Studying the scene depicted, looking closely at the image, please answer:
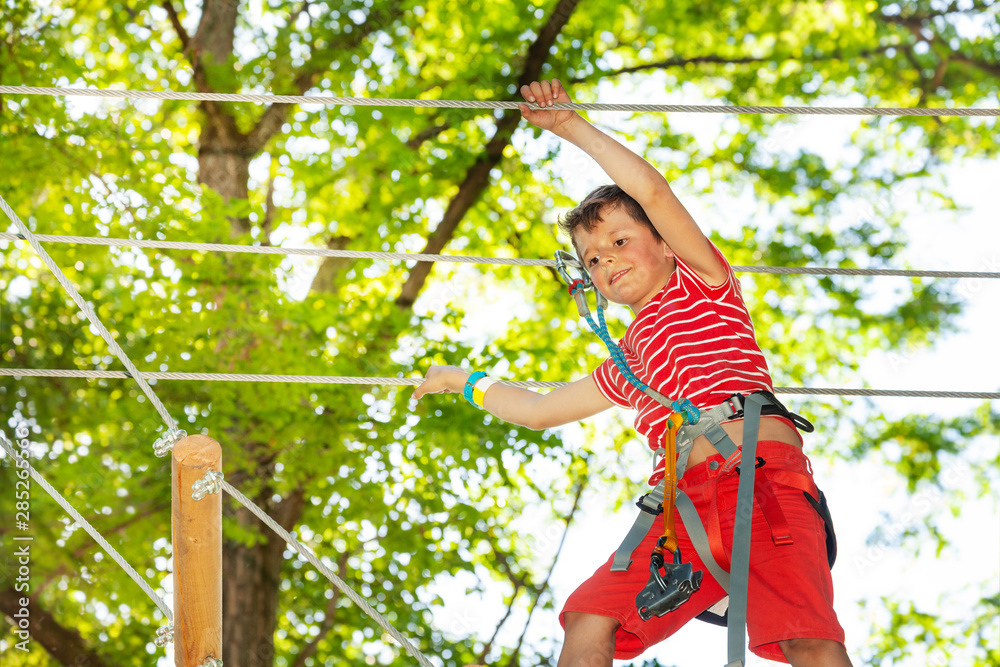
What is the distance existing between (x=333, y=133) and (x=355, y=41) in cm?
65

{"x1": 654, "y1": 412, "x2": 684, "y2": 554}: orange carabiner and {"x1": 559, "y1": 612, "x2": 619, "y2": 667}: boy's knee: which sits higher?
{"x1": 654, "y1": 412, "x2": 684, "y2": 554}: orange carabiner

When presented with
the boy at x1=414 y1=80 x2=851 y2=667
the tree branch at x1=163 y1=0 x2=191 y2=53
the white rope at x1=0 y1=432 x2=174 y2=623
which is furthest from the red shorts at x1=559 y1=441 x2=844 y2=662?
the tree branch at x1=163 y1=0 x2=191 y2=53

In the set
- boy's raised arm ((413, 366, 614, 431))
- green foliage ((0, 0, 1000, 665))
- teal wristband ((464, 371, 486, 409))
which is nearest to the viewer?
boy's raised arm ((413, 366, 614, 431))

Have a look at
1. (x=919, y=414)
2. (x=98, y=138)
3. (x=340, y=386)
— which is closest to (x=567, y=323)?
(x=340, y=386)

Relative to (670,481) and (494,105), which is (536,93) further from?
(670,481)

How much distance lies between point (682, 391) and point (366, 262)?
423 cm

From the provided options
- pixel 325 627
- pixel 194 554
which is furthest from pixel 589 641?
pixel 325 627

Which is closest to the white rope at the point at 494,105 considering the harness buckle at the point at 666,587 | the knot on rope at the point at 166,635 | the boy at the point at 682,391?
the boy at the point at 682,391

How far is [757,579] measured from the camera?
144cm

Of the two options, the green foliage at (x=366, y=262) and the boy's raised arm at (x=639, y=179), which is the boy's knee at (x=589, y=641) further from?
the green foliage at (x=366, y=262)

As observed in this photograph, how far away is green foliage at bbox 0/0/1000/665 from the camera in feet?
15.5

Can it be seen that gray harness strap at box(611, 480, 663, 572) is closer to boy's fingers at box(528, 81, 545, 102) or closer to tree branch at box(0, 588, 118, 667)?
boy's fingers at box(528, 81, 545, 102)

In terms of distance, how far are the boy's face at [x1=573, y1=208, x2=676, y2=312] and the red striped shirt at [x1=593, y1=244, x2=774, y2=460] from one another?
0.10 feet

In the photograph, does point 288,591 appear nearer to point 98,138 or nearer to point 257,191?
point 257,191
